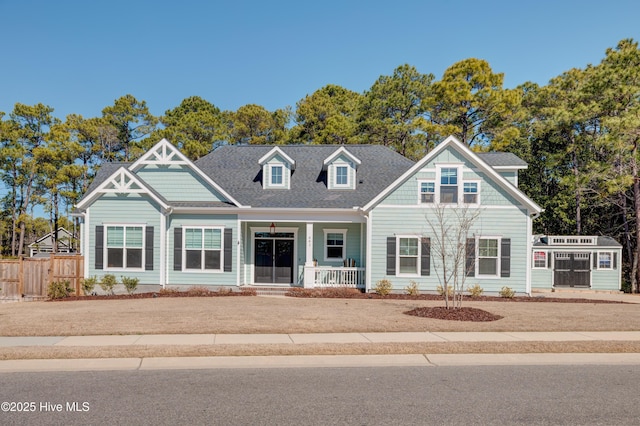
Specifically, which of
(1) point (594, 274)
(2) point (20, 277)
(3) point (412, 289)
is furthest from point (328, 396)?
(1) point (594, 274)

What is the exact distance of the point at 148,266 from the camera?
1900 centimetres

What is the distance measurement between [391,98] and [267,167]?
19.2 m

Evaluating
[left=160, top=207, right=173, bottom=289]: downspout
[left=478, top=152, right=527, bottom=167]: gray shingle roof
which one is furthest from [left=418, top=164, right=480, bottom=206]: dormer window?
[left=160, top=207, right=173, bottom=289]: downspout

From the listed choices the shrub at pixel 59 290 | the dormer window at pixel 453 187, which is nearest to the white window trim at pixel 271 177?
the dormer window at pixel 453 187

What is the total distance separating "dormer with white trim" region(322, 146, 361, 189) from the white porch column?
10.2 ft

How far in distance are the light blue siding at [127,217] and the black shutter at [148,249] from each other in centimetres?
12

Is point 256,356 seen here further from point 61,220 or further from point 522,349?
point 61,220

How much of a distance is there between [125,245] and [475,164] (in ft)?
49.2

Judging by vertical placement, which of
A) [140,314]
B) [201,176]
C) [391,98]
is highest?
[391,98]

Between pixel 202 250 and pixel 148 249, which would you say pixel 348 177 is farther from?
pixel 148 249

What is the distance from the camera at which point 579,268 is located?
24.2 metres

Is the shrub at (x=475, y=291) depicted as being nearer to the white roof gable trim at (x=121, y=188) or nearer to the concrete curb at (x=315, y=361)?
the concrete curb at (x=315, y=361)

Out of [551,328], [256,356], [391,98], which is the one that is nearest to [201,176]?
[256,356]

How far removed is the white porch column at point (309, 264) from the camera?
19.5 meters
